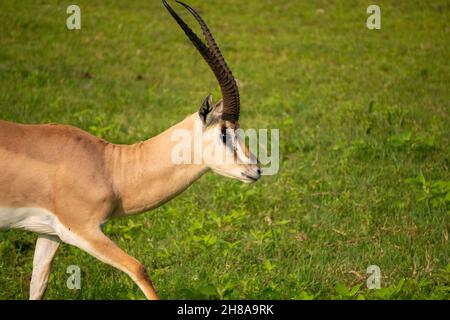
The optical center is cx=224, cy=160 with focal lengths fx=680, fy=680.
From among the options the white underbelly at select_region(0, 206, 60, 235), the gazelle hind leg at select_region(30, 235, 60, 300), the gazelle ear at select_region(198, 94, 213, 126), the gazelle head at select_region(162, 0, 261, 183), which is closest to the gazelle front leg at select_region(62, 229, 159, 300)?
the white underbelly at select_region(0, 206, 60, 235)

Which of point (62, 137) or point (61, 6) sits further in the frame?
point (61, 6)

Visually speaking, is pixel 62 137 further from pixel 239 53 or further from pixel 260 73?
pixel 239 53

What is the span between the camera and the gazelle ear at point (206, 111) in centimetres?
468

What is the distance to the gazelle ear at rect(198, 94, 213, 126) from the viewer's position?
468cm

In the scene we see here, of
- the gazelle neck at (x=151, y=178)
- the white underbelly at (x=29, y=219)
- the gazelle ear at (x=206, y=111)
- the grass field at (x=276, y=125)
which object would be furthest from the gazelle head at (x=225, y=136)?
the white underbelly at (x=29, y=219)

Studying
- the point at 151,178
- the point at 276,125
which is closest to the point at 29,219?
the point at 151,178

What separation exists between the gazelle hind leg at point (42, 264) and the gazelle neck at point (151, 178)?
0.60 metres

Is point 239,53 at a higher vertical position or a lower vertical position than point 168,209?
higher

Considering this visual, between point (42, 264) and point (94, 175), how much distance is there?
81cm

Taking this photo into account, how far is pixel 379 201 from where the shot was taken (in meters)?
6.70

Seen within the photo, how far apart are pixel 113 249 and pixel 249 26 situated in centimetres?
1069

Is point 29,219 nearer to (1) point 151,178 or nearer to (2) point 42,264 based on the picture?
(2) point 42,264

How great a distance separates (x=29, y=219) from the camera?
451 cm

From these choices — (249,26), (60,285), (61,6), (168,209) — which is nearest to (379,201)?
(168,209)
